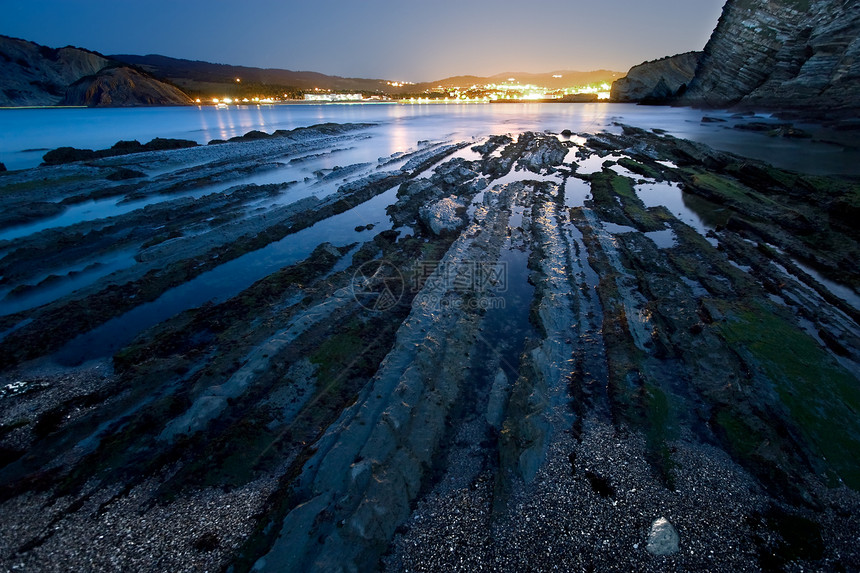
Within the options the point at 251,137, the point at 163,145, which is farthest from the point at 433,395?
the point at 251,137

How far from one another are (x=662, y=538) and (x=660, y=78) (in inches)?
6548

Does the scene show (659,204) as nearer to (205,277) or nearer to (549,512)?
(549,512)

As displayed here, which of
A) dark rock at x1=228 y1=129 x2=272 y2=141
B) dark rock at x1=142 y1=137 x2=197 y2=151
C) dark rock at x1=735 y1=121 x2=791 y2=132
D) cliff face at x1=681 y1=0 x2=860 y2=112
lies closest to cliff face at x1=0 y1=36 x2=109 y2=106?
dark rock at x1=228 y1=129 x2=272 y2=141

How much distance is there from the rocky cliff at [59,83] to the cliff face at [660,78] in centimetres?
21828

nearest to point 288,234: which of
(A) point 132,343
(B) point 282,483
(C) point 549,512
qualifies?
(A) point 132,343

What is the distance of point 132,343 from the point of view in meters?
12.0

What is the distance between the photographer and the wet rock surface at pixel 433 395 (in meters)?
6.67

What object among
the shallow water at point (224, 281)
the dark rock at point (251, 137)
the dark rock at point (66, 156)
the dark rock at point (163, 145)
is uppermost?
the dark rock at point (251, 137)

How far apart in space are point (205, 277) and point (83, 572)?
12.7 metres

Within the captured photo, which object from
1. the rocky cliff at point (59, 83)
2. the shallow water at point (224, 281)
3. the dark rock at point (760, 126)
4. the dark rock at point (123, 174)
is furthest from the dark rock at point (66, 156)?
the rocky cliff at point (59, 83)

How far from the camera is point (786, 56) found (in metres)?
70.2

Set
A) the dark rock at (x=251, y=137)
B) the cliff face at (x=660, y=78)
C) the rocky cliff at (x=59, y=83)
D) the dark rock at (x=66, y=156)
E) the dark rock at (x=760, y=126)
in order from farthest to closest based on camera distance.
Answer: the rocky cliff at (x=59, y=83) < the cliff face at (x=660, y=78) < the dark rock at (x=760, y=126) < the dark rock at (x=251, y=137) < the dark rock at (x=66, y=156)

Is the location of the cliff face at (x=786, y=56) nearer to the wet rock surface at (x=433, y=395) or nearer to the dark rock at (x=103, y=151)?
the wet rock surface at (x=433, y=395)

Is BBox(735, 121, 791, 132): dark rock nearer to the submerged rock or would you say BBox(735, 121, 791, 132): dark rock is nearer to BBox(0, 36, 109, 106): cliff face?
the submerged rock
